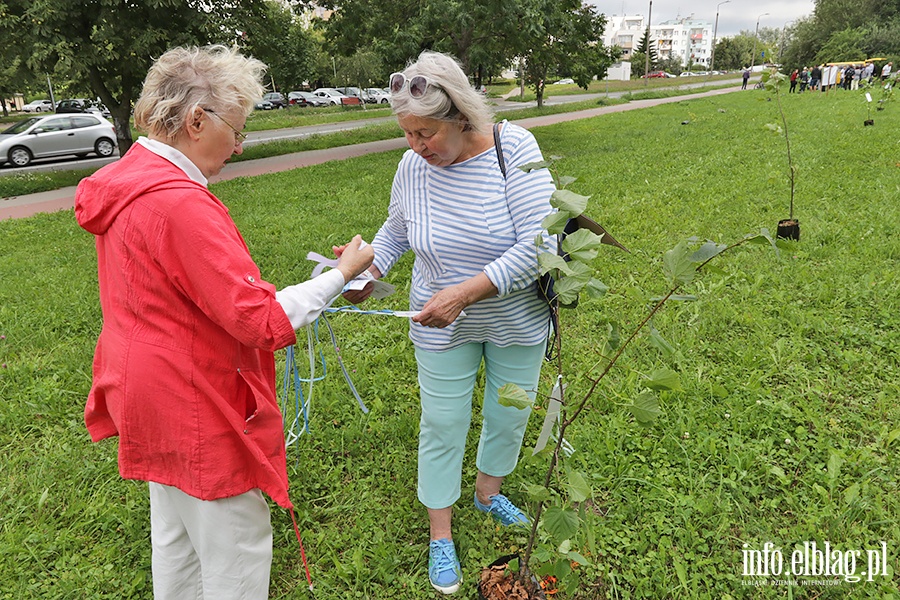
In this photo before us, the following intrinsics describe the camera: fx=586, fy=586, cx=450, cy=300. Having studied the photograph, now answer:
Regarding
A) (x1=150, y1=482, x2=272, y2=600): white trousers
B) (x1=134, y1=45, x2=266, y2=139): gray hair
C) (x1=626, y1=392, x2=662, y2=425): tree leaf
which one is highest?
(x1=134, y1=45, x2=266, y2=139): gray hair

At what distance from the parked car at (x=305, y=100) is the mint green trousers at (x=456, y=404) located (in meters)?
36.9

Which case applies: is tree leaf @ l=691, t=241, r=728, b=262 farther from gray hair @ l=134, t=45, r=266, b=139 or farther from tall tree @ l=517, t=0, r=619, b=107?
tall tree @ l=517, t=0, r=619, b=107

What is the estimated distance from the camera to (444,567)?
225cm

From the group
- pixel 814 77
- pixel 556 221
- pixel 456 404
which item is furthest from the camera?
pixel 814 77

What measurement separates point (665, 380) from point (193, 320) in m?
1.17

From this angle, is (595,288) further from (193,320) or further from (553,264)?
(193,320)

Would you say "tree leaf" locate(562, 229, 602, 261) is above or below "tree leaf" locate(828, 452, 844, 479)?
above

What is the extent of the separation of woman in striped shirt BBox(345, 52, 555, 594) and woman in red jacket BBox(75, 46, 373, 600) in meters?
0.41

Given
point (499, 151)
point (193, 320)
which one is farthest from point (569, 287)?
point (193, 320)

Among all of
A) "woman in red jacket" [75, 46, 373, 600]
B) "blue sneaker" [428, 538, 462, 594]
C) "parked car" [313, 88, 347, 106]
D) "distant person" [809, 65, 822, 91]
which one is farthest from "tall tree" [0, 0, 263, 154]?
"distant person" [809, 65, 822, 91]

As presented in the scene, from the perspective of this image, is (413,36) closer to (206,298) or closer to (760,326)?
(760,326)

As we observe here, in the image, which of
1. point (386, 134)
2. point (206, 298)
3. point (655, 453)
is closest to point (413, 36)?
point (386, 134)

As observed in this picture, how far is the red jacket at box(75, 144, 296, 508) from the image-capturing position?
1.38 metres

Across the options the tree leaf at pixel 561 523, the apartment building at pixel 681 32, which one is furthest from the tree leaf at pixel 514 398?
the apartment building at pixel 681 32
